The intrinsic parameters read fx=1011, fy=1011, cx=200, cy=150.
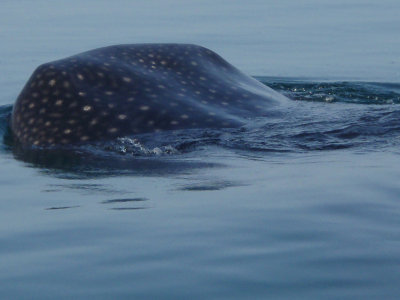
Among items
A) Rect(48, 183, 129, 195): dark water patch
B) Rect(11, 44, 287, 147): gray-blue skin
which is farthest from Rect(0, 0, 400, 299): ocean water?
Rect(11, 44, 287, 147): gray-blue skin

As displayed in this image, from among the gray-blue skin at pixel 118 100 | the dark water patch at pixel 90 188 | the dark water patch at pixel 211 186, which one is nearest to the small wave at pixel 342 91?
the gray-blue skin at pixel 118 100

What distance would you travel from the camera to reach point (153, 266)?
4.97m

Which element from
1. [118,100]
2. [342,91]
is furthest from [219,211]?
[342,91]

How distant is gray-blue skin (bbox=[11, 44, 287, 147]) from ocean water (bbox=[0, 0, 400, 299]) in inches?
7.0

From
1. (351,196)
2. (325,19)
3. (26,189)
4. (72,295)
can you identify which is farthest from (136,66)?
(325,19)

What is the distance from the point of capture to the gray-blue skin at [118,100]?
813cm

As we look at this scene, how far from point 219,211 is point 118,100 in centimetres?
248

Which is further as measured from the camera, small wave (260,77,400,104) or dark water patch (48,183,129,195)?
small wave (260,77,400,104)

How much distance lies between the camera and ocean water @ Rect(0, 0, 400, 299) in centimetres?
473

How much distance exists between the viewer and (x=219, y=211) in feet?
19.7

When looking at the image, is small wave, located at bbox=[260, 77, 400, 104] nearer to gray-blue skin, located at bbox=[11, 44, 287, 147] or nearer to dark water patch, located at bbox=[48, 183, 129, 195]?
gray-blue skin, located at bbox=[11, 44, 287, 147]

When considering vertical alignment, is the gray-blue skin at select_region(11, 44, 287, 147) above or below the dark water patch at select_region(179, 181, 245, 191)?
above

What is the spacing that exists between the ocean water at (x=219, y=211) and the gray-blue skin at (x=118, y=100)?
18 cm

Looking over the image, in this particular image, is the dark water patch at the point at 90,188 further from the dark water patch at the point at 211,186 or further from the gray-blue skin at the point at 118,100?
the gray-blue skin at the point at 118,100
